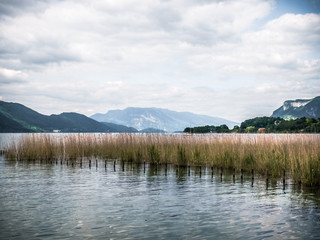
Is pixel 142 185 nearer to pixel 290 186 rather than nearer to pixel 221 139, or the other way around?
pixel 290 186

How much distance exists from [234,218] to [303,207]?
2592 mm

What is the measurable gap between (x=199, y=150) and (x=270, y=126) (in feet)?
273

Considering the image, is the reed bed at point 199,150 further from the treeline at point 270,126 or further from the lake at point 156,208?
the treeline at point 270,126

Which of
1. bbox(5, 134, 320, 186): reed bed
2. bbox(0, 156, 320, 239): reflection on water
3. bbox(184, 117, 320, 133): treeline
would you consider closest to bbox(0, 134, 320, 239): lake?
bbox(0, 156, 320, 239): reflection on water

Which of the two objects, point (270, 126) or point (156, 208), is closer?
point (156, 208)

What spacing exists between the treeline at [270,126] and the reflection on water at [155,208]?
198ft

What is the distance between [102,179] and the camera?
16078 mm

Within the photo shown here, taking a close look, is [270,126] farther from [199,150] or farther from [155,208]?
[155,208]

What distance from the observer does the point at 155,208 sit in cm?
1019

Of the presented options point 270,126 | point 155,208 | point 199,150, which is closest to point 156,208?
point 155,208

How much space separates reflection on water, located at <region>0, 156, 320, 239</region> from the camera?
798cm

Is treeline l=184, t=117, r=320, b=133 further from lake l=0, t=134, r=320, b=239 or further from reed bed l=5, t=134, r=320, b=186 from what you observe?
lake l=0, t=134, r=320, b=239

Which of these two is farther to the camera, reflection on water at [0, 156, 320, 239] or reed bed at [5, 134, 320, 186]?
reed bed at [5, 134, 320, 186]

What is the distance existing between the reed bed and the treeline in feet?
164
